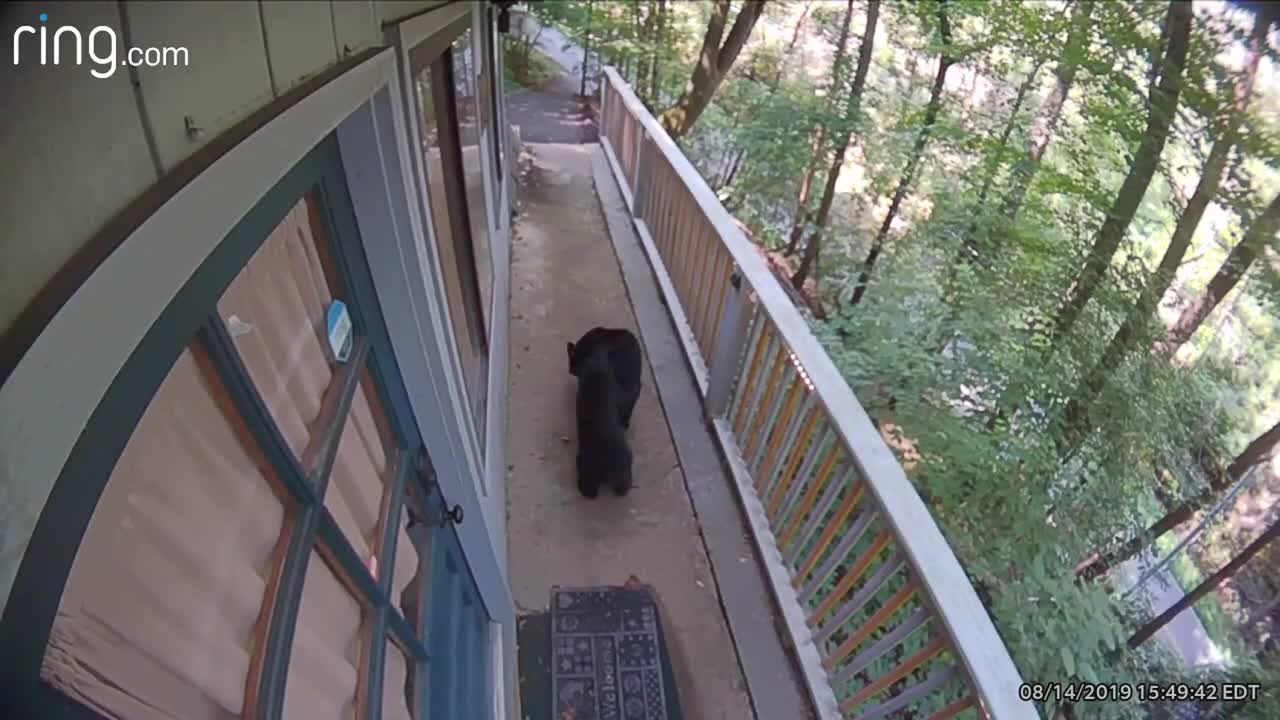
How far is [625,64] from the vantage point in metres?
11.0

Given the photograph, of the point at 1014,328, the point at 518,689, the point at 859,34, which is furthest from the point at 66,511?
the point at 859,34

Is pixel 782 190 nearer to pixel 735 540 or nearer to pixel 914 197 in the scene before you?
pixel 914 197

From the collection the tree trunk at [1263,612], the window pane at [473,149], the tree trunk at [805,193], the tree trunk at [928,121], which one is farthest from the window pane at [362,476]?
the tree trunk at [805,193]

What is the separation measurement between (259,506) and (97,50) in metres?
0.54

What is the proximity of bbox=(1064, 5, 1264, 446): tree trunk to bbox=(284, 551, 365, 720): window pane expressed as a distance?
455cm

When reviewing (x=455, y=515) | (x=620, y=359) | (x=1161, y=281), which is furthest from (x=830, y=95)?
(x=455, y=515)

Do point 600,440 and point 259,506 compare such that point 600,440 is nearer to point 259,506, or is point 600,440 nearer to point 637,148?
point 259,506

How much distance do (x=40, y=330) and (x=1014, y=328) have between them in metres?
5.32

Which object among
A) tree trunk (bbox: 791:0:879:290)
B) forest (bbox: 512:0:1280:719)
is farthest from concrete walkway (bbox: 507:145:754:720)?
tree trunk (bbox: 791:0:879:290)

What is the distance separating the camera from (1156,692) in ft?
9.89

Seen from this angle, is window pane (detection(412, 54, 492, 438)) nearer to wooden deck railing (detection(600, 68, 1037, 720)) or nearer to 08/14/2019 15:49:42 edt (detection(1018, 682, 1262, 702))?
wooden deck railing (detection(600, 68, 1037, 720))

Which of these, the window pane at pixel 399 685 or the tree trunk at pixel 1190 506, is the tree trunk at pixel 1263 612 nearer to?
the tree trunk at pixel 1190 506

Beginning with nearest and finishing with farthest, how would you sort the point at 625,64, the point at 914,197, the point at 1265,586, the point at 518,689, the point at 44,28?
the point at 44,28 < the point at 518,689 < the point at 1265,586 < the point at 914,197 < the point at 625,64

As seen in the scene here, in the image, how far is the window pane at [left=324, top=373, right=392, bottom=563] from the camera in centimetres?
104
